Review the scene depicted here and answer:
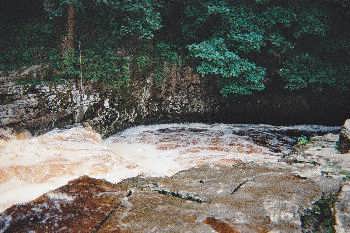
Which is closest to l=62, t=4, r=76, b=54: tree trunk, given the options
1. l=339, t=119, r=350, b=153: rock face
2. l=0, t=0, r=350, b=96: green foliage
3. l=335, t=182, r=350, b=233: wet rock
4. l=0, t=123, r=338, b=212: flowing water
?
l=0, t=0, r=350, b=96: green foliage

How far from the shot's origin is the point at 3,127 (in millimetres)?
6809

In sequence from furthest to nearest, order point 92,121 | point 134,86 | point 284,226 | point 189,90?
point 189,90
point 134,86
point 92,121
point 284,226

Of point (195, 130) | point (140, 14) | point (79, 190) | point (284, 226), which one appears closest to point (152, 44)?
point (140, 14)

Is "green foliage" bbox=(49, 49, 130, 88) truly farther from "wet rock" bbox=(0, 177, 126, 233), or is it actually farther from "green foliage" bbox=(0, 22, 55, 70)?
"wet rock" bbox=(0, 177, 126, 233)

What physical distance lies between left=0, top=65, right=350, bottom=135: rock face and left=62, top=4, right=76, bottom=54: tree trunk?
0.88 m

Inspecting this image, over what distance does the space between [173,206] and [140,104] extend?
19.9 feet

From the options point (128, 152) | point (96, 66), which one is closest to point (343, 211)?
point (128, 152)

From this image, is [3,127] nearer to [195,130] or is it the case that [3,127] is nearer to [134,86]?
[134,86]

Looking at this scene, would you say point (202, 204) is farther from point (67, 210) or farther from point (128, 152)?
point (128, 152)

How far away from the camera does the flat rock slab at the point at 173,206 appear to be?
2.43 m

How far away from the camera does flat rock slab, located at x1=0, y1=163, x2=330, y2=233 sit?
2434 millimetres

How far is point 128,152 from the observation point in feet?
22.0

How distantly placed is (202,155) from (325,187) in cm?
331

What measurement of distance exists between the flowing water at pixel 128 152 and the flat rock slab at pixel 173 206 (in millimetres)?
993
